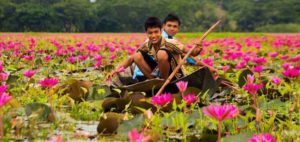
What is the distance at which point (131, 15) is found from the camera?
48.3 meters

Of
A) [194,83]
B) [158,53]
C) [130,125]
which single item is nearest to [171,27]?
[158,53]

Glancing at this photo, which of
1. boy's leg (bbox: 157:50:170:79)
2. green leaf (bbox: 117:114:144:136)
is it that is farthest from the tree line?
green leaf (bbox: 117:114:144:136)

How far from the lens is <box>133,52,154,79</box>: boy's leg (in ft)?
10.9

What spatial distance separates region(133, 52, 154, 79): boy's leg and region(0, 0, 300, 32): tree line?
3618cm

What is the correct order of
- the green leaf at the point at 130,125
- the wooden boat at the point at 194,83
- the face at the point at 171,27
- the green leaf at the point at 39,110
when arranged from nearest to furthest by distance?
the green leaf at the point at 130,125
the green leaf at the point at 39,110
the wooden boat at the point at 194,83
the face at the point at 171,27

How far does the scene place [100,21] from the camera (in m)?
44.9

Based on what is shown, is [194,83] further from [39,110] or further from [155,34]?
[39,110]

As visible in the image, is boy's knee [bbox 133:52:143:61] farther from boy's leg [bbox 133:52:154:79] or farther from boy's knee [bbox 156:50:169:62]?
boy's knee [bbox 156:50:169:62]

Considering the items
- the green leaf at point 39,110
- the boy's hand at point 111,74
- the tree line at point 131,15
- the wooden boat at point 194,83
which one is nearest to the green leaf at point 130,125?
the green leaf at point 39,110

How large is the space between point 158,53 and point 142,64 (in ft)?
0.90

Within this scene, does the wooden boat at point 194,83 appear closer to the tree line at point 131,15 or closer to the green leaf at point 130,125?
the green leaf at point 130,125

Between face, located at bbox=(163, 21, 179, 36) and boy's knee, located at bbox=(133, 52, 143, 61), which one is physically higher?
face, located at bbox=(163, 21, 179, 36)

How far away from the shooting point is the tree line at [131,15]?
39375mm

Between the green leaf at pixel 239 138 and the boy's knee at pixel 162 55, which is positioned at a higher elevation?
the boy's knee at pixel 162 55
